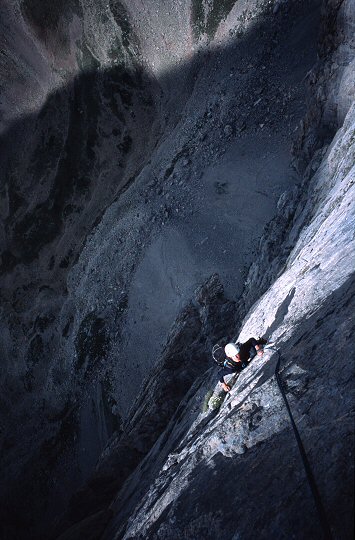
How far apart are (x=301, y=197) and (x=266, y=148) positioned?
778cm

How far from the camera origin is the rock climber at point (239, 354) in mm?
10508

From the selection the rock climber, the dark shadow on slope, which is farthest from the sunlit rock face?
the rock climber

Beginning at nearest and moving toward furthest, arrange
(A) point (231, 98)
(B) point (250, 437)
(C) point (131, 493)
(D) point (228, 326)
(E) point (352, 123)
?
(B) point (250, 437) < (C) point (131, 493) < (E) point (352, 123) < (D) point (228, 326) < (A) point (231, 98)

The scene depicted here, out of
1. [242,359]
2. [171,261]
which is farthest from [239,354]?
[171,261]

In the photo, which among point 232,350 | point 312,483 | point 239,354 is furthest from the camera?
point 239,354

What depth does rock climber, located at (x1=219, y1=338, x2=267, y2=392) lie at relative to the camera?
10508 millimetres

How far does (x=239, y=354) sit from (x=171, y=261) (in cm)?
1582

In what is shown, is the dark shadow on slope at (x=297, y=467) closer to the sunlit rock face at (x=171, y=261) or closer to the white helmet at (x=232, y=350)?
the sunlit rock face at (x=171, y=261)

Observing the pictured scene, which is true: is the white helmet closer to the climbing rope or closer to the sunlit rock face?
the sunlit rock face

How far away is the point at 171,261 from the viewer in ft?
85.3

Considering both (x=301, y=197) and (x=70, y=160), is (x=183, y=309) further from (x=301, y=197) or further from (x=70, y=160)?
(x=70, y=160)

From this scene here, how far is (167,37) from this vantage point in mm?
37594

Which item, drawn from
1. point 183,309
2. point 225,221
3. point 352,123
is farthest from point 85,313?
point 352,123

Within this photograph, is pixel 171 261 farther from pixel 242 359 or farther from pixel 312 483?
pixel 312 483
